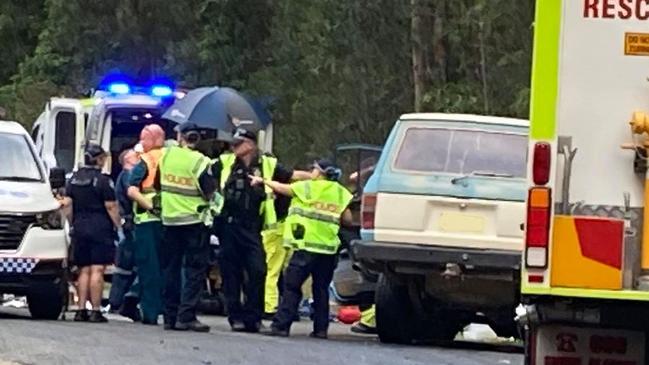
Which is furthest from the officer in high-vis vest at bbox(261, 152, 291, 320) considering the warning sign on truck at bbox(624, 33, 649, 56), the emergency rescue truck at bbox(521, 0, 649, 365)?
the warning sign on truck at bbox(624, 33, 649, 56)

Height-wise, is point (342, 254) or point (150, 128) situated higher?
point (150, 128)

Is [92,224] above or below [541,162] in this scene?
below

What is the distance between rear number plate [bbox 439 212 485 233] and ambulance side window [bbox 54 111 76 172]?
899 cm

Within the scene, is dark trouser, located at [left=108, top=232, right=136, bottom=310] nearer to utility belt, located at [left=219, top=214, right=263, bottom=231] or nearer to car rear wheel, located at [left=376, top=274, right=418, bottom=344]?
utility belt, located at [left=219, top=214, right=263, bottom=231]

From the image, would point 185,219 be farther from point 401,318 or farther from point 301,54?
point 301,54

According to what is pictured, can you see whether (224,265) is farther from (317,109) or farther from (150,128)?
(317,109)

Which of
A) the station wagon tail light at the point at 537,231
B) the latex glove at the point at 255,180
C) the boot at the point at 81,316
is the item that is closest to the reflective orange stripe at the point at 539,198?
the station wagon tail light at the point at 537,231

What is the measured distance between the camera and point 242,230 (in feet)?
52.4

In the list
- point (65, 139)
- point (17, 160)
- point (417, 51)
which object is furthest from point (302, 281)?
point (417, 51)

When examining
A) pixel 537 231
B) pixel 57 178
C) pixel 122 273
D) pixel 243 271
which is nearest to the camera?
pixel 537 231

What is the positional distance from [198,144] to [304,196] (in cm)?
103

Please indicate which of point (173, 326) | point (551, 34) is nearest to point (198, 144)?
point (173, 326)

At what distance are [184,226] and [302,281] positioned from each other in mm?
1135

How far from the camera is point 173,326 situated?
51.9ft
